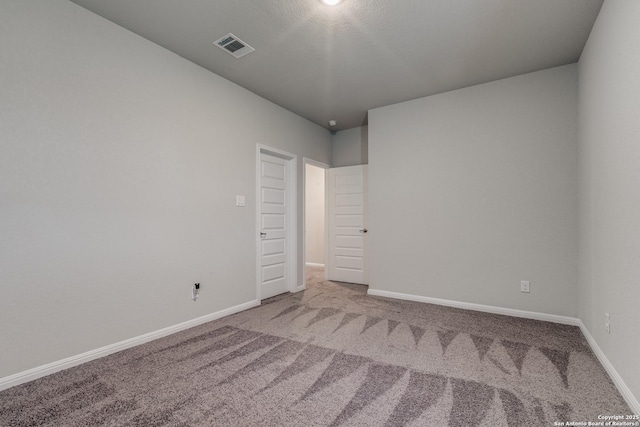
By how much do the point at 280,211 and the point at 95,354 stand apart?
2.67 meters

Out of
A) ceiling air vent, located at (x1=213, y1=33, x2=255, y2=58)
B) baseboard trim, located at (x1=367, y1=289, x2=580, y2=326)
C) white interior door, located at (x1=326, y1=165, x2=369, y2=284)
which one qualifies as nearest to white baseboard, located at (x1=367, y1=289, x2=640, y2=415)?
baseboard trim, located at (x1=367, y1=289, x2=580, y2=326)

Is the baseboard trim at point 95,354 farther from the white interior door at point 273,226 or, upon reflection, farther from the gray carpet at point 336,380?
the white interior door at point 273,226

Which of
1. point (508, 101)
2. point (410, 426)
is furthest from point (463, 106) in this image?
point (410, 426)

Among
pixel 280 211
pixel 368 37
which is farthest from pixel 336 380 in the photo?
pixel 368 37

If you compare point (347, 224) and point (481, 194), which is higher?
point (481, 194)

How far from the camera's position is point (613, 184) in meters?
1.99

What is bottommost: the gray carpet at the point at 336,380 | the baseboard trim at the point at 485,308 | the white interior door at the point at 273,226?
the gray carpet at the point at 336,380

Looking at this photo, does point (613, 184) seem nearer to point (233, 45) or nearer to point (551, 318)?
point (551, 318)

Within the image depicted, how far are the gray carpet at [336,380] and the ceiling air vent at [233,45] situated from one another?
2812 millimetres

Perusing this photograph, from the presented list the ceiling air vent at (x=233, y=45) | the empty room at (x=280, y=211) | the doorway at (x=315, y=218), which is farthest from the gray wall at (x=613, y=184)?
the doorway at (x=315, y=218)

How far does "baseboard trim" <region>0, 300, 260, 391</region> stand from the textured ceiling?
2754 mm

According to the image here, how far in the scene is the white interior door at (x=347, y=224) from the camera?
16.3 ft

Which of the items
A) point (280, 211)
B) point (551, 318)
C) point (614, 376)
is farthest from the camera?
point (280, 211)

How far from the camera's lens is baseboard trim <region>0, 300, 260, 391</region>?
1.93 meters
